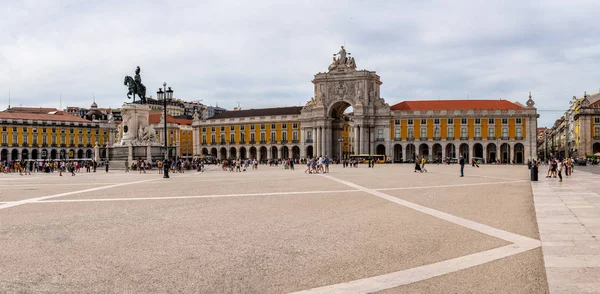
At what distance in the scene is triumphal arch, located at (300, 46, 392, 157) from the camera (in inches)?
3553

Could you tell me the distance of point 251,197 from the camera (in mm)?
17297

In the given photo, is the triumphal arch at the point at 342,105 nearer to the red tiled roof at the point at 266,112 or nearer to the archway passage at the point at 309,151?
the archway passage at the point at 309,151

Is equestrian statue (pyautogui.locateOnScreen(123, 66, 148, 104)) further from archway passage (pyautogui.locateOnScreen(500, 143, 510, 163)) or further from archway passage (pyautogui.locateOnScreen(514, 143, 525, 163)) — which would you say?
archway passage (pyautogui.locateOnScreen(514, 143, 525, 163))

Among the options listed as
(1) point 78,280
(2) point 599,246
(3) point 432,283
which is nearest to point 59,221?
(1) point 78,280

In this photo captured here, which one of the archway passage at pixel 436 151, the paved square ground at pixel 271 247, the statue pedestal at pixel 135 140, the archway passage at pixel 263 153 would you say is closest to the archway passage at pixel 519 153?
the archway passage at pixel 436 151

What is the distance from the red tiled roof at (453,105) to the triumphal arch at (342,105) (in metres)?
4.61

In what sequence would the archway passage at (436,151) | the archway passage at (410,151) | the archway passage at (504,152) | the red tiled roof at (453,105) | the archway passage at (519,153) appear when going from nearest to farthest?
the archway passage at (504,152)
the archway passage at (519,153)
the red tiled roof at (453,105)
the archway passage at (410,151)
the archway passage at (436,151)

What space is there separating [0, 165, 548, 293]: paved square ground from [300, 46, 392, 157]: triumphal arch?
7530 centimetres

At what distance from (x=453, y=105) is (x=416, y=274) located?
8874 centimetres

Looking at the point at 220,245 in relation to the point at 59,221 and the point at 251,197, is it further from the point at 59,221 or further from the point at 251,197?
the point at 251,197

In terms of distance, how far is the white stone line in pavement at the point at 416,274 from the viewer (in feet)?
21.0

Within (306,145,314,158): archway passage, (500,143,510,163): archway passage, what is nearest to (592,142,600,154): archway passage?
(500,143,510,163): archway passage

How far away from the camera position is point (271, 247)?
880 cm

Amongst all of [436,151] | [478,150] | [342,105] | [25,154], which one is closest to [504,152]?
[478,150]
